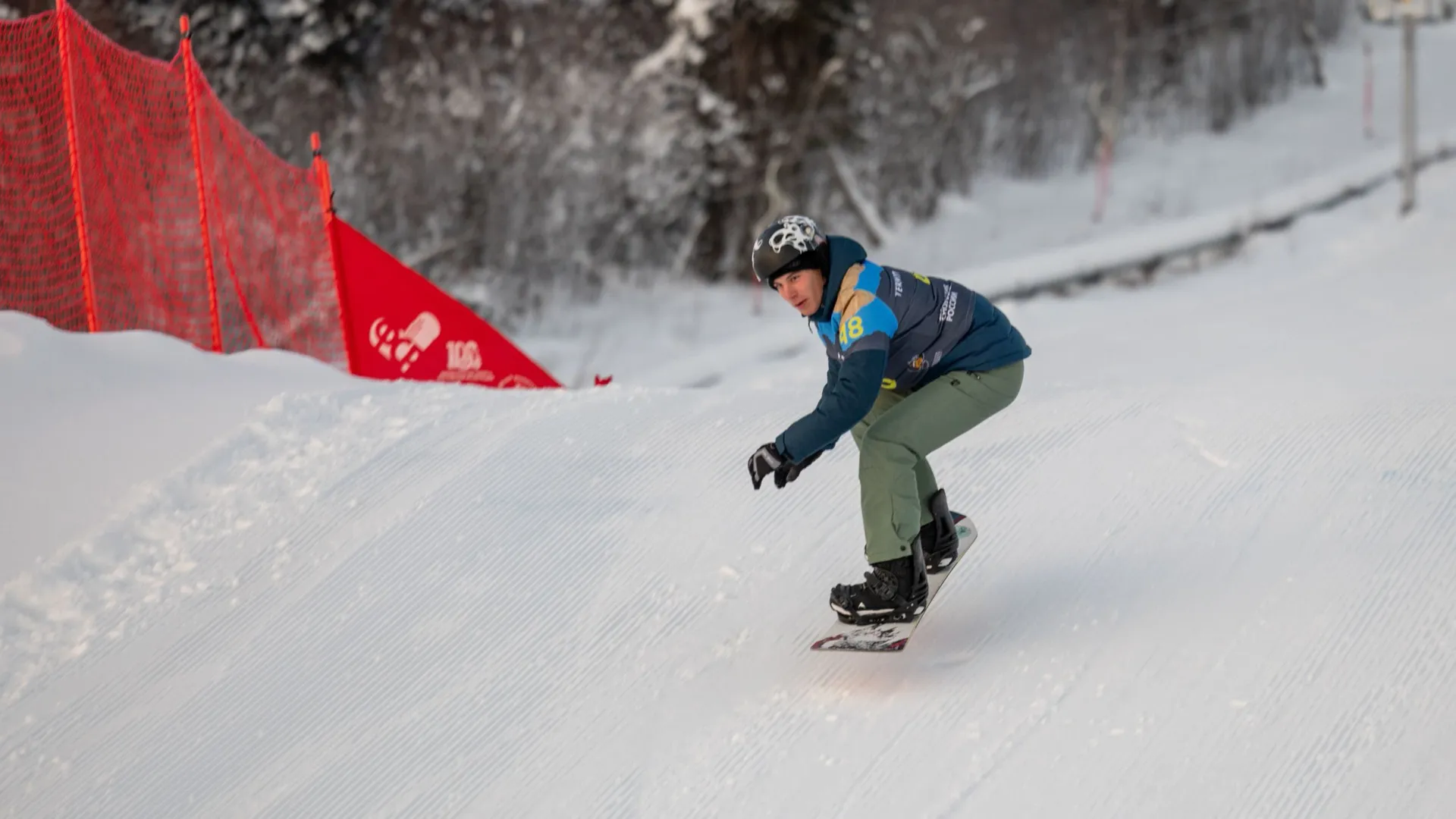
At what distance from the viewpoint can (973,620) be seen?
4.77 meters

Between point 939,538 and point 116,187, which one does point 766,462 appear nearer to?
point 939,538

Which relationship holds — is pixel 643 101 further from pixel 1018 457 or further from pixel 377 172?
pixel 1018 457

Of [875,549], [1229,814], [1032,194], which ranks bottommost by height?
[1032,194]

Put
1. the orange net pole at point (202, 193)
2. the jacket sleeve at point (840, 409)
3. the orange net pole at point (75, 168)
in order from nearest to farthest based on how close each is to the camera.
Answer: the jacket sleeve at point (840, 409)
the orange net pole at point (75, 168)
the orange net pole at point (202, 193)

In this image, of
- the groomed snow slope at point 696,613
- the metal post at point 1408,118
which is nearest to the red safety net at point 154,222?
the groomed snow slope at point 696,613

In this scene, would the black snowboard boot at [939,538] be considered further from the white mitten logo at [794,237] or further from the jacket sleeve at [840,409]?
the white mitten logo at [794,237]

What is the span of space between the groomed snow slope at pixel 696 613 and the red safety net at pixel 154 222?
90 centimetres

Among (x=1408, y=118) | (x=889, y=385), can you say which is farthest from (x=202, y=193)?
(x=1408, y=118)

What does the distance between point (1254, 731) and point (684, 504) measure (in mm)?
2462

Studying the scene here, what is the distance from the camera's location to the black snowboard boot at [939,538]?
15.0 ft

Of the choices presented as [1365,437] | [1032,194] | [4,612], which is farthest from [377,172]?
[1365,437]

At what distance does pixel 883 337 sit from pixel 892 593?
0.82 metres

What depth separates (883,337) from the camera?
4.03m

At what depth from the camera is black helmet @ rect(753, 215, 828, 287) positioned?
4.04 meters
